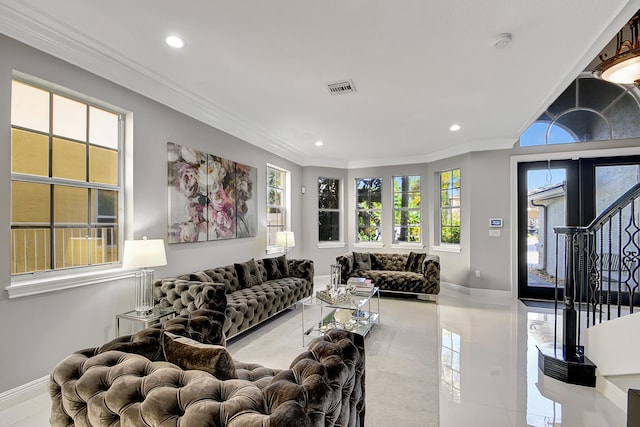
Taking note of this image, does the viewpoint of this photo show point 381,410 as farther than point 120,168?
No

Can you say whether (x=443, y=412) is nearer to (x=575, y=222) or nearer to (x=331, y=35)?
(x=331, y=35)

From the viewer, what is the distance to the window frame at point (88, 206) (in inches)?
94.9

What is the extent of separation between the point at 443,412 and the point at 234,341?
2.32 metres

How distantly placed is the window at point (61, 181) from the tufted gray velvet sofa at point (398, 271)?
12.9 feet

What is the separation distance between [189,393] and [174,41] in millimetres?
2759

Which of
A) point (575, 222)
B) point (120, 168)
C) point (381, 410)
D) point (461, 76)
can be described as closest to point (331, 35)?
point (461, 76)

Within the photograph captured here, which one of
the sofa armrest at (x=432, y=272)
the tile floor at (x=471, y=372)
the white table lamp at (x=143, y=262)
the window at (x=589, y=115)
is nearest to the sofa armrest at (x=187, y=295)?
the white table lamp at (x=143, y=262)

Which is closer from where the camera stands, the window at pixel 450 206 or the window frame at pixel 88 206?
the window frame at pixel 88 206

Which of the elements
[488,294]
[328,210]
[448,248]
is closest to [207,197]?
[328,210]

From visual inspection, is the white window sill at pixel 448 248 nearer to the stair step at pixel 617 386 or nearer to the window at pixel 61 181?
the stair step at pixel 617 386

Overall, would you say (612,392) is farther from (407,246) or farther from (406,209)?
(406,209)

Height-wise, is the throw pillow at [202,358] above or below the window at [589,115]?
below

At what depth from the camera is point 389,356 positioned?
10.6 ft

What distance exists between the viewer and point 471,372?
2.90 meters
